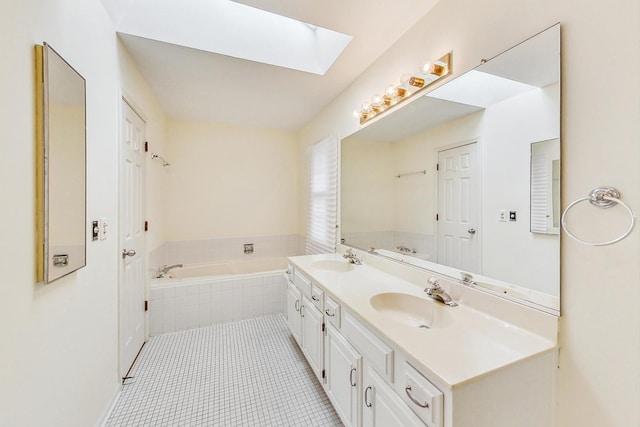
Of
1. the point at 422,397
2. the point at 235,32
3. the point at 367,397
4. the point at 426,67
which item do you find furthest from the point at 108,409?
the point at 426,67

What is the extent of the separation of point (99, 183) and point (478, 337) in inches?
80.8

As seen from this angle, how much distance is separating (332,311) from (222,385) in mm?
1062

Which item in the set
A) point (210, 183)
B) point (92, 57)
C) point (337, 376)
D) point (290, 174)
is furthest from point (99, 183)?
point (290, 174)

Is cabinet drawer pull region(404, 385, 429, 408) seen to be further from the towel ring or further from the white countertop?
the towel ring

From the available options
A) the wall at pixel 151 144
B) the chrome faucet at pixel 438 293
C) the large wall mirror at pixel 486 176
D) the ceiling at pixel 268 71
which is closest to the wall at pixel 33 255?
the wall at pixel 151 144

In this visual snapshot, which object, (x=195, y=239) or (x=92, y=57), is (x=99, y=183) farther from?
(x=195, y=239)

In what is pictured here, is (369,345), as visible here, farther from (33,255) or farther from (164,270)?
(164,270)

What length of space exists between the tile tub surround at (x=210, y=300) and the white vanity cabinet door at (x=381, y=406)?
1958mm

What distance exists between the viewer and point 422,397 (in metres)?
0.84

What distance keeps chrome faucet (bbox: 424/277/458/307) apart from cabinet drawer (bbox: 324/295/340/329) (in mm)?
505

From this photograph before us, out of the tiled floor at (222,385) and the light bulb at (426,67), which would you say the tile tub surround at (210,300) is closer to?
the tiled floor at (222,385)

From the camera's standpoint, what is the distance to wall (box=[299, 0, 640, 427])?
0.79 meters

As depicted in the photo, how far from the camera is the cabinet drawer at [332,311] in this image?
4.73 feet

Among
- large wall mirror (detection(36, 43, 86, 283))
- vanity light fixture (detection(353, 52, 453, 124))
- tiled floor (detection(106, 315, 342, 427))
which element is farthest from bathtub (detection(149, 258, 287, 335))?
vanity light fixture (detection(353, 52, 453, 124))
